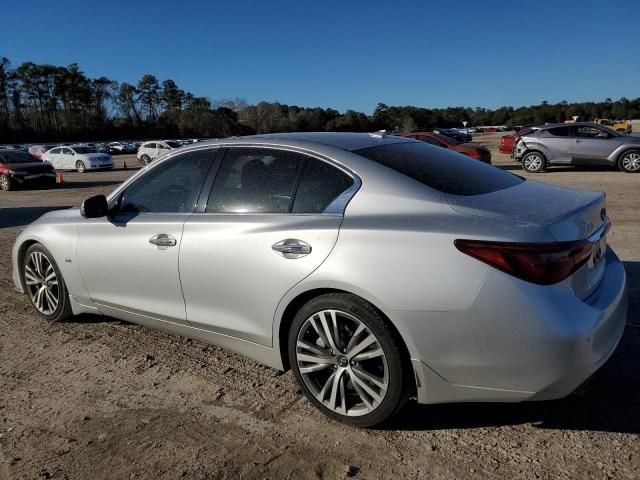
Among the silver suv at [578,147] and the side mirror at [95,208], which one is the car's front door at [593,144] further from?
the side mirror at [95,208]

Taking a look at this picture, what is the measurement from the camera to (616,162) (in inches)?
671

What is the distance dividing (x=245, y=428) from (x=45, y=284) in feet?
8.63

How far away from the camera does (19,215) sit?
12.5 meters

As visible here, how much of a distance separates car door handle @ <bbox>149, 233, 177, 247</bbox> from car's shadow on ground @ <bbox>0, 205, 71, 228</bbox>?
8.52 metres

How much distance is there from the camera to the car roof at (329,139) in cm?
336

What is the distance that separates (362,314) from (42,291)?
10.7 ft

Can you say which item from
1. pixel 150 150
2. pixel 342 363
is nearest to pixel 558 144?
pixel 342 363

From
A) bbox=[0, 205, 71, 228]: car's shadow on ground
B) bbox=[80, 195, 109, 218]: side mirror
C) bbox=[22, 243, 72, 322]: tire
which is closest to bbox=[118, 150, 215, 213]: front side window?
bbox=[80, 195, 109, 218]: side mirror

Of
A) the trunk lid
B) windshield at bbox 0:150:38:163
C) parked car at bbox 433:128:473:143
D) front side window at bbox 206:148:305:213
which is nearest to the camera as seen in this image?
the trunk lid

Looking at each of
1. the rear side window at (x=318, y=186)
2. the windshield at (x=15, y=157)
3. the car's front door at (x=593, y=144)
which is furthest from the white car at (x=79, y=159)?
the rear side window at (x=318, y=186)

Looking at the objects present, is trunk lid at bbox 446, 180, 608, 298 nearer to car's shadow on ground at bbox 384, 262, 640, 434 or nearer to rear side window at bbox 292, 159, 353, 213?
rear side window at bbox 292, 159, 353, 213

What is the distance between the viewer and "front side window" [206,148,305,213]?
10.7 feet

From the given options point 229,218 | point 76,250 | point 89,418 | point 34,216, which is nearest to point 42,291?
point 76,250

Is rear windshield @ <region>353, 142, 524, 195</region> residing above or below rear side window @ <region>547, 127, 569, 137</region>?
above
